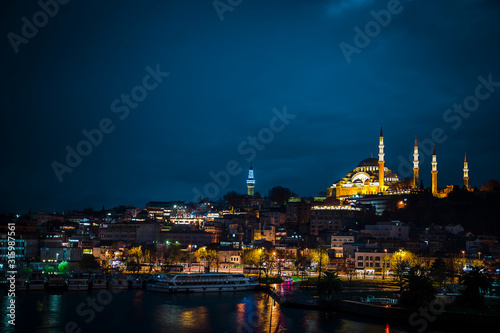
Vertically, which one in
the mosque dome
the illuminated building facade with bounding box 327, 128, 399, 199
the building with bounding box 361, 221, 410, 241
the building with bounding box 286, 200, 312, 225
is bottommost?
the building with bounding box 361, 221, 410, 241

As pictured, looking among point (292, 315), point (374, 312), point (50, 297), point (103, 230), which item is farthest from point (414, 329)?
point (103, 230)

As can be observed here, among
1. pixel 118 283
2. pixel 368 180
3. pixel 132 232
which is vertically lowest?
pixel 118 283

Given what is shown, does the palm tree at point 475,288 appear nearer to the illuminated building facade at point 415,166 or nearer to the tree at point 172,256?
the tree at point 172,256

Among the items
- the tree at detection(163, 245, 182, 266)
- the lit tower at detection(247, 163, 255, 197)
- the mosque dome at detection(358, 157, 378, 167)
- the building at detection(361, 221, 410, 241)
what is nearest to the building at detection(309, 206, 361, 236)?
the building at detection(361, 221, 410, 241)

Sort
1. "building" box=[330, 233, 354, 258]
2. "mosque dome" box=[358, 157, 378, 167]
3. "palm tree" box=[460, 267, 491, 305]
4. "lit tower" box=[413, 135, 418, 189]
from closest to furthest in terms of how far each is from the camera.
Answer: "palm tree" box=[460, 267, 491, 305] < "building" box=[330, 233, 354, 258] < "lit tower" box=[413, 135, 418, 189] < "mosque dome" box=[358, 157, 378, 167]

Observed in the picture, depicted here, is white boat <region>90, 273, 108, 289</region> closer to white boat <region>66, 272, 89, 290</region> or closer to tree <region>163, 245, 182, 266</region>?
white boat <region>66, 272, 89, 290</region>

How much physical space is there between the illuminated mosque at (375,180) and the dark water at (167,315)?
3836cm

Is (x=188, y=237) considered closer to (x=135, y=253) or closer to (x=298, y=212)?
(x=135, y=253)

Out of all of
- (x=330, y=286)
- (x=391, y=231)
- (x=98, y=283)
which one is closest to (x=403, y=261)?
(x=391, y=231)

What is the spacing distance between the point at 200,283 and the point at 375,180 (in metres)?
40.9

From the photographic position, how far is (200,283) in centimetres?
3256

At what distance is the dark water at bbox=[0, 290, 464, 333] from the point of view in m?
21.7

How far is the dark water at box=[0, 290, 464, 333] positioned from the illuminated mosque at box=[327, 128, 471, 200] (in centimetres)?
3836

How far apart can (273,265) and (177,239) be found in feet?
45.4
